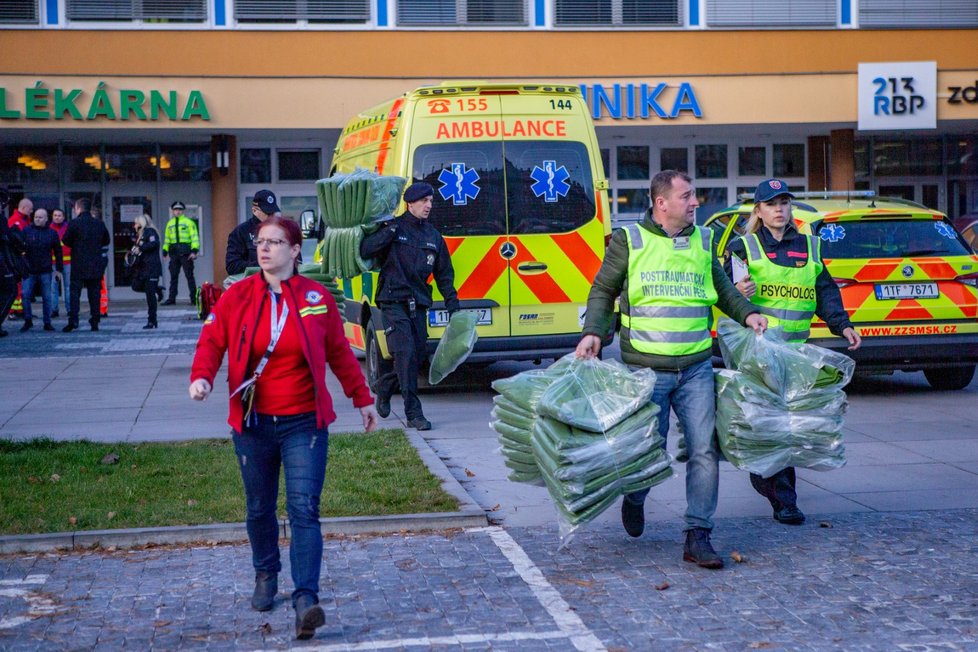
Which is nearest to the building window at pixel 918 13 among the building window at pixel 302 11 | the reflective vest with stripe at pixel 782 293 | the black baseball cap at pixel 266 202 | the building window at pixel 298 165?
the building window at pixel 302 11

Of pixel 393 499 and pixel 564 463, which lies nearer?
pixel 564 463

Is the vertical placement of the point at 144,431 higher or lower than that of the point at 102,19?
lower

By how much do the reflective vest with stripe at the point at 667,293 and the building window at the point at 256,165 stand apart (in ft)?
71.0

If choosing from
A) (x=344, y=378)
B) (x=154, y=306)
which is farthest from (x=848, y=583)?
(x=154, y=306)

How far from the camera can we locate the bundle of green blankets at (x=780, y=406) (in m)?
6.57

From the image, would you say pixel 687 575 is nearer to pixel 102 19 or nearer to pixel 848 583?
pixel 848 583

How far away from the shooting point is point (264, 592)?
575 cm

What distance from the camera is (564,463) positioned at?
618 centimetres

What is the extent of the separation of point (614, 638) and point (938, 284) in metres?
7.16

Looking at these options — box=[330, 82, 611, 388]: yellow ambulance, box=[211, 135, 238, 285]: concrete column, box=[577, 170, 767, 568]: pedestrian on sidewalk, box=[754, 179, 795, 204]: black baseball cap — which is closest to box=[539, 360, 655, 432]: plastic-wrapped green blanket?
box=[577, 170, 767, 568]: pedestrian on sidewalk

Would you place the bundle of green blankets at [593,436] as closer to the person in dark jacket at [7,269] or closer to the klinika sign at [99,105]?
the person in dark jacket at [7,269]

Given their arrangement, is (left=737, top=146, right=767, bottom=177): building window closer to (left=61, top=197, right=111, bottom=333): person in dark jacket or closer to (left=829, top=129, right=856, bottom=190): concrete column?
(left=829, top=129, right=856, bottom=190): concrete column

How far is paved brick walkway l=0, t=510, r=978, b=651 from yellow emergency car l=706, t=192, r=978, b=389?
420 centimetres

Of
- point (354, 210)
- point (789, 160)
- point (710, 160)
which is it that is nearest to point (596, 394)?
point (354, 210)
